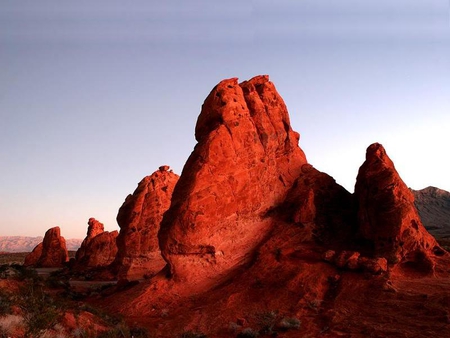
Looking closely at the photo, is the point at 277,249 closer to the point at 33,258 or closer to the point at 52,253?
the point at 52,253

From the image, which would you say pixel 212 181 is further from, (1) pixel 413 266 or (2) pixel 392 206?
(1) pixel 413 266

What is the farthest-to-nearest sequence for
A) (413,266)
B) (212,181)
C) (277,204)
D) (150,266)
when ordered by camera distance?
(150,266)
(277,204)
(212,181)
(413,266)

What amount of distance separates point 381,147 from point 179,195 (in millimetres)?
9037

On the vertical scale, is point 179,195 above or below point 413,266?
above

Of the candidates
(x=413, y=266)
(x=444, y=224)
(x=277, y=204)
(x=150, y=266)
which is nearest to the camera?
(x=413, y=266)

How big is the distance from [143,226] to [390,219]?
62.7ft

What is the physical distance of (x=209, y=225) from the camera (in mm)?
15391

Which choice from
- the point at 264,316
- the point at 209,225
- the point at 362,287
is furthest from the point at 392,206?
the point at 209,225

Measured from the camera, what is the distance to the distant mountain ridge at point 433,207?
233 feet

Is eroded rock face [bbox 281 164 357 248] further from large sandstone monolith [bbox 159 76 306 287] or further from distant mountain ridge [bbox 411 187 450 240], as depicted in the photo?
distant mountain ridge [bbox 411 187 450 240]

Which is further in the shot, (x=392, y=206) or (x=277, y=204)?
(x=277, y=204)

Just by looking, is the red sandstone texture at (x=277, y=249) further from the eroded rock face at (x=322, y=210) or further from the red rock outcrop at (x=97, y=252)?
the red rock outcrop at (x=97, y=252)

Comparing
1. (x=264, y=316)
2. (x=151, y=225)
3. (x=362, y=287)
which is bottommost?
(x=264, y=316)

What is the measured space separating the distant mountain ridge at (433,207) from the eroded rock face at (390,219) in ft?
193
